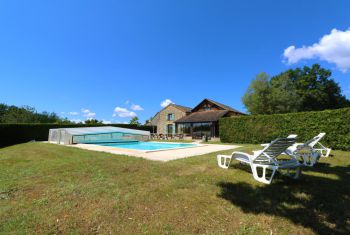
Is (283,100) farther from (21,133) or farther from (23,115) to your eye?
(23,115)

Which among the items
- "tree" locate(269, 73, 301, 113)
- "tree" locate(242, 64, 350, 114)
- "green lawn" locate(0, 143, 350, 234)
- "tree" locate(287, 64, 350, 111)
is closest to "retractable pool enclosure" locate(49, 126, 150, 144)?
"green lawn" locate(0, 143, 350, 234)

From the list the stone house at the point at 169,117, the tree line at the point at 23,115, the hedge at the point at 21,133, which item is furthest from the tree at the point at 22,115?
the stone house at the point at 169,117

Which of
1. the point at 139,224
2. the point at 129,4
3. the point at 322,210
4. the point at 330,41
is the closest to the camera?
the point at 139,224

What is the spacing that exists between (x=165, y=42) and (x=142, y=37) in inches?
123

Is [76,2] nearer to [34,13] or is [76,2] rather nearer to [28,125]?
[34,13]

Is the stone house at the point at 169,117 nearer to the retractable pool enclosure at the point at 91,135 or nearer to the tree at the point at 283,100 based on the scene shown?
the retractable pool enclosure at the point at 91,135

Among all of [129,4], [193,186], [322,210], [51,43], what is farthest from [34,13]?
[322,210]

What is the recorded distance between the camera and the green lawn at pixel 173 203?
2.86 m

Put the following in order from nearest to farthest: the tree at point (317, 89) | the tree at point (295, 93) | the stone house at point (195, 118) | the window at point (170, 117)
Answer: the stone house at point (195, 118) < the tree at point (295, 93) < the window at point (170, 117) < the tree at point (317, 89)

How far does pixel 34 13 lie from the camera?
11.9m

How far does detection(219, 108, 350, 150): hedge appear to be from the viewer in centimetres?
1202

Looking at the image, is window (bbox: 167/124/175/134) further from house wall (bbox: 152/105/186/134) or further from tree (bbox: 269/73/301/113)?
tree (bbox: 269/73/301/113)

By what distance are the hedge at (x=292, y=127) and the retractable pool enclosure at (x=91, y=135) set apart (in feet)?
36.2

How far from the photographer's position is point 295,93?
37.4m
